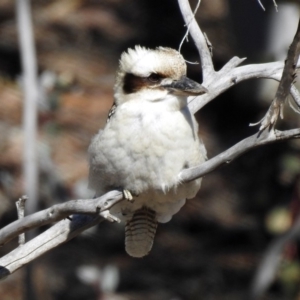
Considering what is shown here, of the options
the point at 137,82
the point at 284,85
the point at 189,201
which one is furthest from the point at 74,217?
the point at 189,201

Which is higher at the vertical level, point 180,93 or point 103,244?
point 103,244

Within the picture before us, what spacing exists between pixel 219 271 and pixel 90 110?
1621mm

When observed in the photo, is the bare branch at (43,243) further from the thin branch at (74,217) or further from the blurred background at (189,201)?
the blurred background at (189,201)

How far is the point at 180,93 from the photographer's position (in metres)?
2.89

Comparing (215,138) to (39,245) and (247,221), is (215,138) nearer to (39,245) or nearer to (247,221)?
(247,221)

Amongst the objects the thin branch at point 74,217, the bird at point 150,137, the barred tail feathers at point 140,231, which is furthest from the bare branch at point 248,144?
the barred tail feathers at point 140,231

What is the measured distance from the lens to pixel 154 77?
2953 mm

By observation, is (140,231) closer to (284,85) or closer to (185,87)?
(185,87)

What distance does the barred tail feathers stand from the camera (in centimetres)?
317

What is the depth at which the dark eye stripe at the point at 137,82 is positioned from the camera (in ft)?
9.68

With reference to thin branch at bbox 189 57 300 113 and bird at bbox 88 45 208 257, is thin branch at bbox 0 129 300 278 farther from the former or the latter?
thin branch at bbox 189 57 300 113

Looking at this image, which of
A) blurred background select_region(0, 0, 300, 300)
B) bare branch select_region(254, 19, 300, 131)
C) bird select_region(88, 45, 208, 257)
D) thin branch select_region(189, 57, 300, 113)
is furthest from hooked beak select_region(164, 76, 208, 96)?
blurred background select_region(0, 0, 300, 300)

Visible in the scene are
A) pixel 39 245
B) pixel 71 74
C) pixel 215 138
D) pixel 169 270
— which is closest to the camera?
pixel 39 245

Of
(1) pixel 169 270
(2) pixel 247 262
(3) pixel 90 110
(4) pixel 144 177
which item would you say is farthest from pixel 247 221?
(4) pixel 144 177
